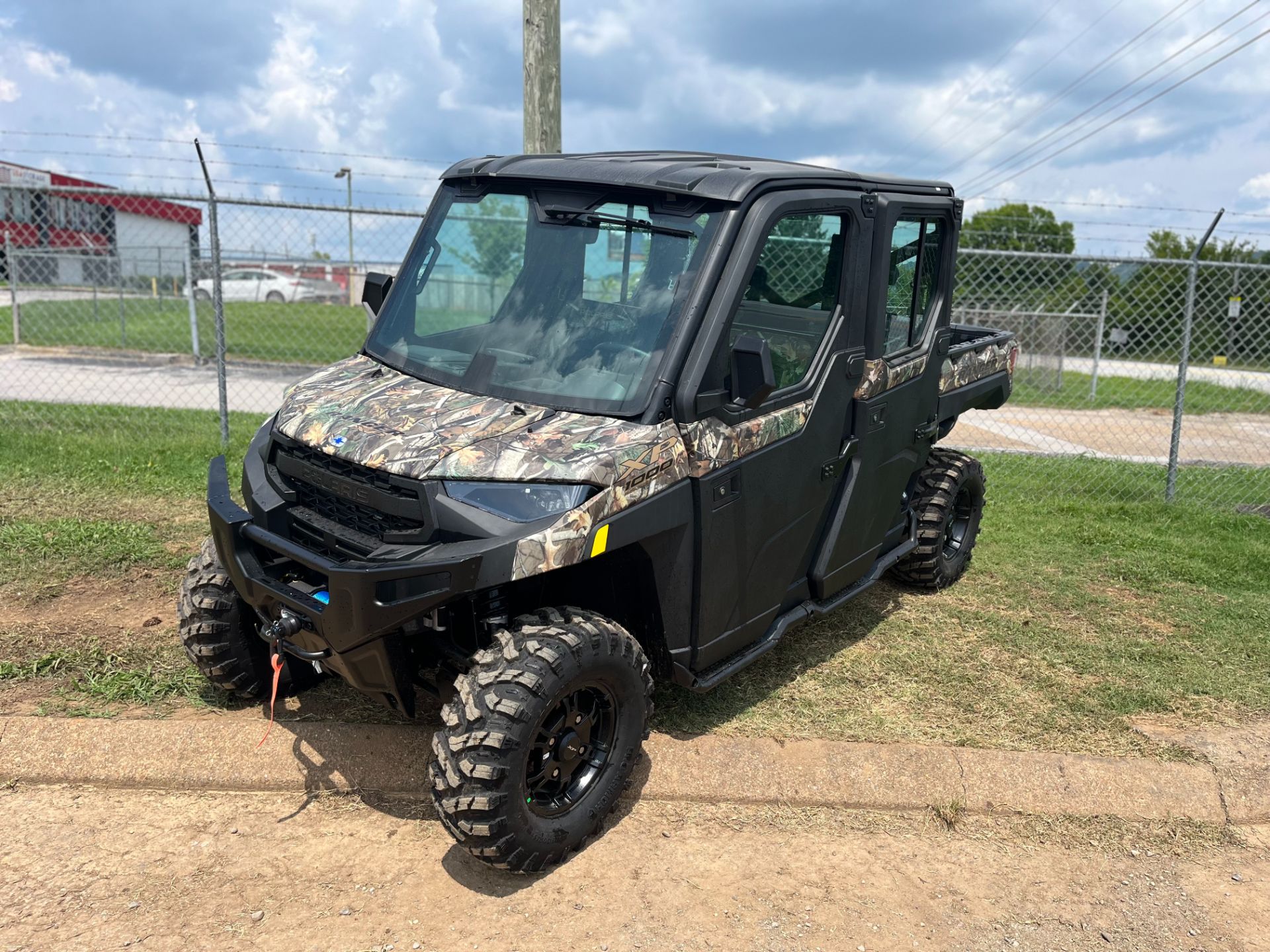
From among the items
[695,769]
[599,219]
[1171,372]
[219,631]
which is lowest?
[695,769]

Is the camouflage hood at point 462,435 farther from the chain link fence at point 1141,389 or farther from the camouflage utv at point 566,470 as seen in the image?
the chain link fence at point 1141,389

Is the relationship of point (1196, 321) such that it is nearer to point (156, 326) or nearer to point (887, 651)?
point (887, 651)

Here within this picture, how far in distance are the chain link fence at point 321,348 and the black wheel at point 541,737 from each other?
5.38 m

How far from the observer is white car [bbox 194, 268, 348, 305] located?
729 inches

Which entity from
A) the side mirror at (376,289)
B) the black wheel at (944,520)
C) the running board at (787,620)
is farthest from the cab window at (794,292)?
the black wheel at (944,520)

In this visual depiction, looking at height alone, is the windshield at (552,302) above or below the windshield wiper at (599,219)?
below

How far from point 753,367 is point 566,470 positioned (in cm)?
75

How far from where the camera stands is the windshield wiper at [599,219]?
3578 mm

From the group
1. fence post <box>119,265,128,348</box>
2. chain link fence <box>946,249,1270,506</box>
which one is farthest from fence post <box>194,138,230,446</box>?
fence post <box>119,265,128,348</box>

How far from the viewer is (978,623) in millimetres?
5480

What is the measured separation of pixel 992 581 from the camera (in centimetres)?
612

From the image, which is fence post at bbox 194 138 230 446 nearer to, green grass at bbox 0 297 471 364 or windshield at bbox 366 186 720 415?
windshield at bbox 366 186 720 415

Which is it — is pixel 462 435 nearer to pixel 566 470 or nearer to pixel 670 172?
pixel 566 470

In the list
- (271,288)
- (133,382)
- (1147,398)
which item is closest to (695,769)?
(133,382)
